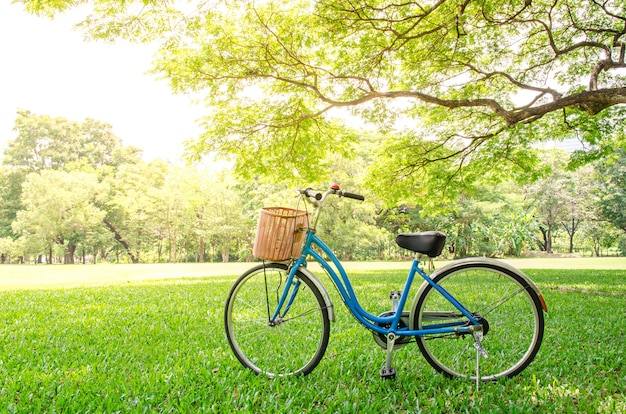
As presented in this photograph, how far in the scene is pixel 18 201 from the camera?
36312 millimetres

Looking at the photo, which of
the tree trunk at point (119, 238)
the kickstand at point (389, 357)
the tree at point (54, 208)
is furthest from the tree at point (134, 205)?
the kickstand at point (389, 357)

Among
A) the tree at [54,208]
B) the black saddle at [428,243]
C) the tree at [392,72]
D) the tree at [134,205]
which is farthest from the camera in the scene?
the tree at [134,205]

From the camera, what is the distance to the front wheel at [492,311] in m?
2.61

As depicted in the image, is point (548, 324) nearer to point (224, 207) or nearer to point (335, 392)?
point (335, 392)

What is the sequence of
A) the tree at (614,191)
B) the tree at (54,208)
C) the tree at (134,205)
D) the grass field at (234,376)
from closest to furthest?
the grass field at (234,376) → the tree at (614,191) → the tree at (54,208) → the tree at (134,205)

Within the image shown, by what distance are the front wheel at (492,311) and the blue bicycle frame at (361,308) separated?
4cm

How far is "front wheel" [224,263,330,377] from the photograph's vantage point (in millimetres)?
2738

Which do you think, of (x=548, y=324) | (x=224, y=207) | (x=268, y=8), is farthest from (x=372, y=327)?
(x=224, y=207)

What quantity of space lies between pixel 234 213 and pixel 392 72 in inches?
951

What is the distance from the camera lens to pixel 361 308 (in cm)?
271

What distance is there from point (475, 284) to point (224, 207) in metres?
30.0

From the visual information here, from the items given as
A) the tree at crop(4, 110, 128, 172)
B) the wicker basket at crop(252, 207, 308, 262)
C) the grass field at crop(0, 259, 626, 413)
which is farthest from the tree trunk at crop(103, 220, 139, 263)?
the wicker basket at crop(252, 207, 308, 262)

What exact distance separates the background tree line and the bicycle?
67.3 feet

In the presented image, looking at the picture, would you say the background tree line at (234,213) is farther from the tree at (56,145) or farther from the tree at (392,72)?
the tree at (392,72)
